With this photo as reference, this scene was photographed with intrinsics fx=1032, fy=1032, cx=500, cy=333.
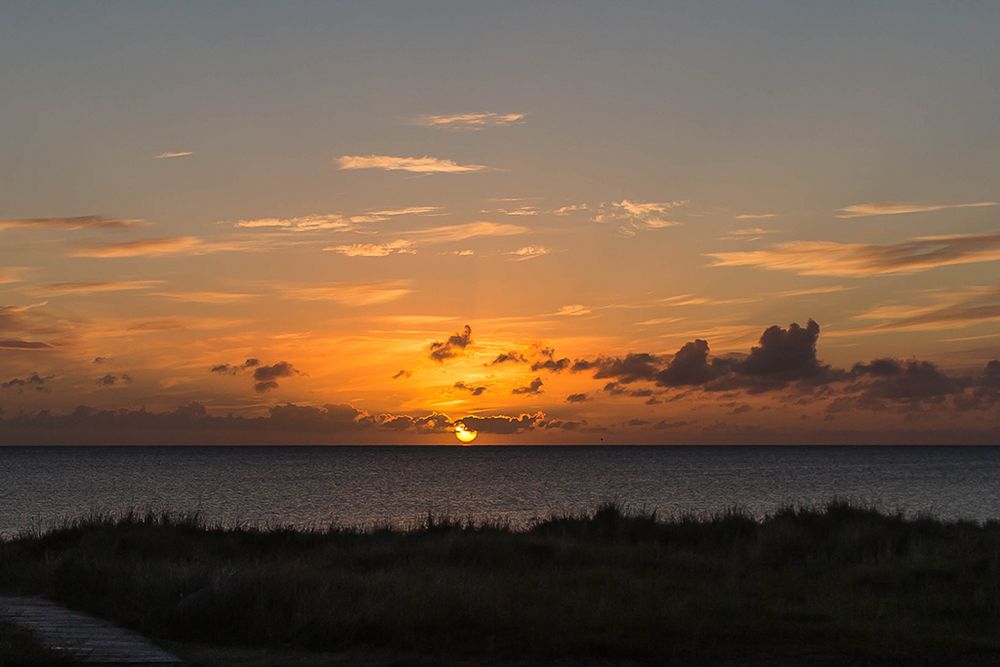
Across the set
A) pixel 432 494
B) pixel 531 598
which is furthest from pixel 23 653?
pixel 432 494

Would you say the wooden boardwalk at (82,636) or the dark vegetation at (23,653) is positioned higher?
the dark vegetation at (23,653)

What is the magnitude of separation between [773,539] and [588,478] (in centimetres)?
9259

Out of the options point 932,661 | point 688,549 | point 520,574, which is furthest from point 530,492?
point 932,661

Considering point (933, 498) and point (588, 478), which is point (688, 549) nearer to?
point (933, 498)

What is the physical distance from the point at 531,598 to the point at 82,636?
6.89m

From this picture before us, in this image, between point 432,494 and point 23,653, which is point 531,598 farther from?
point 432,494

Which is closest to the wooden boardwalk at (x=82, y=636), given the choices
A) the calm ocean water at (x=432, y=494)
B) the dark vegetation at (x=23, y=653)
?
the dark vegetation at (x=23, y=653)

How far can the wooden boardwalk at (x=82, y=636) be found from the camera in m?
13.2

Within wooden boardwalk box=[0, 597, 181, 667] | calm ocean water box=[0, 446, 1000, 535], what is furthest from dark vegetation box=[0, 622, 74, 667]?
calm ocean water box=[0, 446, 1000, 535]

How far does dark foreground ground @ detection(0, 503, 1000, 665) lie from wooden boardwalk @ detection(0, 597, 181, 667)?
1.37 feet

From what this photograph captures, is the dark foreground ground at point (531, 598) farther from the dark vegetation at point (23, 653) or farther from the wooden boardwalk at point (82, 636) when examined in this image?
the wooden boardwalk at point (82, 636)

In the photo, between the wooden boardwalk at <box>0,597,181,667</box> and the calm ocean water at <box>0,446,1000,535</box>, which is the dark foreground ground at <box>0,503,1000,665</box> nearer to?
the wooden boardwalk at <box>0,597,181,667</box>

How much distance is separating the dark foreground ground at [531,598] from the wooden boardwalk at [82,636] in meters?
0.42

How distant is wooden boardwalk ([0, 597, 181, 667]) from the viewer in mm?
13203
